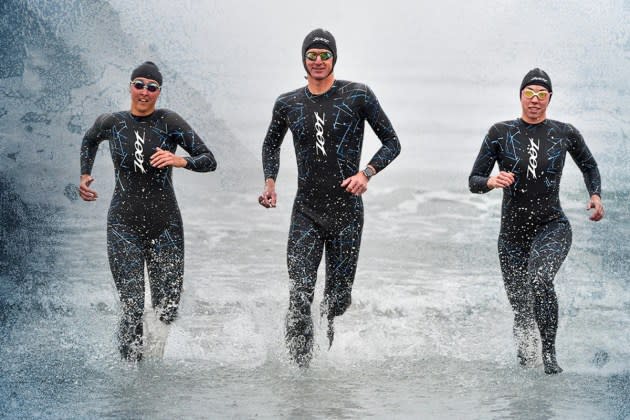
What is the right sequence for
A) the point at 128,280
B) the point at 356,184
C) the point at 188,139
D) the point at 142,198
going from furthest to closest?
the point at 188,139
the point at 142,198
the point at 128,280
the point at 356,184

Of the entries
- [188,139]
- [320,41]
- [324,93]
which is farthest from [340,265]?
[320,41]

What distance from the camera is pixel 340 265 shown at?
26.4 feet

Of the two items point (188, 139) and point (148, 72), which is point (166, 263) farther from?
point (148, 72)

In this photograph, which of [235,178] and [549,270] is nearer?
[549,270]

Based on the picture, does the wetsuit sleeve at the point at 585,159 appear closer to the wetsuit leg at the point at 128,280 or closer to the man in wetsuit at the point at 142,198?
the man in wetsuit at the point at 142,198

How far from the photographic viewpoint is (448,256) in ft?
49.7

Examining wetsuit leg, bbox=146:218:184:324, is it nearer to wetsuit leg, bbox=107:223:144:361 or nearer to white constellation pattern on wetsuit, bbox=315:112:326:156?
wetsuit leg, bbox=107:223:144:361

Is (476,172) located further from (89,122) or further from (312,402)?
(89,122)

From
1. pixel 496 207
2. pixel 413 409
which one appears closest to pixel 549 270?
pixel 413 409

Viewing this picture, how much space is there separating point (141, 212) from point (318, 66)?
1.52 metres

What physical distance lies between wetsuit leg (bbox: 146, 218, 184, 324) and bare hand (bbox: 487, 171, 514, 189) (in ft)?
6.94

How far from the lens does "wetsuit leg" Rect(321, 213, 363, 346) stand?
7988mm

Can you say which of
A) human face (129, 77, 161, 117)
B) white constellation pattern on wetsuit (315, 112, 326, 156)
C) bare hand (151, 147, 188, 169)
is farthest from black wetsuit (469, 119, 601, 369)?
human face (129, 77, 161, 117)

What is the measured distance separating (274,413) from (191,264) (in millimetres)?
7303
